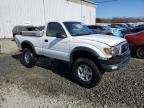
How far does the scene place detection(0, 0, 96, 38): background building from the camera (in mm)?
21547

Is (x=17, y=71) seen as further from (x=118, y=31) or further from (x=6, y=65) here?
(x=118, y=31)

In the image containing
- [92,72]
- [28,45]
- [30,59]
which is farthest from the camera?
[28,45]

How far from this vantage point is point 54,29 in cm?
675

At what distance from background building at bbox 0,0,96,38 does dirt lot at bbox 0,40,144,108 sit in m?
15.4

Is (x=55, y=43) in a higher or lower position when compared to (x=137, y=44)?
higher

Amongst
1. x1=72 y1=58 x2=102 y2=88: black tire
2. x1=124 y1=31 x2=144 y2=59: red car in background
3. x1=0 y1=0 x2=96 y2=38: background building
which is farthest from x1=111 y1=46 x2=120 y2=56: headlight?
x1=0 y1=0 x2=96 y2=38: background building

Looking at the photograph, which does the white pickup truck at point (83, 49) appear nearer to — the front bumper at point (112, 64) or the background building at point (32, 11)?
the front bumper at point (112, 64)

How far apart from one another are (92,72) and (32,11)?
20893 millimetres

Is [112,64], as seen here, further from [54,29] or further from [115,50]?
[54,29]

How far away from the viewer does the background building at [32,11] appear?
21.5 meters

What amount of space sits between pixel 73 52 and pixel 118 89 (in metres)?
1.76

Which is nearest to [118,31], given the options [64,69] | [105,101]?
[64,69]

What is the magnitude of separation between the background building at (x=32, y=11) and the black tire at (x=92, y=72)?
57.4ft

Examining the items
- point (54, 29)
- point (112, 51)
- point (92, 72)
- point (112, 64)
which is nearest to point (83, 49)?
point (92, 72)
